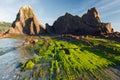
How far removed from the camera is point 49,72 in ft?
187

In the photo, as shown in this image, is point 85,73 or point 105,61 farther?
point 105,61

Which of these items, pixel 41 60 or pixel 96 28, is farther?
pixel 96 28

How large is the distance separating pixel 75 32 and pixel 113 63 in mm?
123154

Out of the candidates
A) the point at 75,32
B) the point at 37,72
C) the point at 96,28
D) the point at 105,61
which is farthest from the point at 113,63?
the point at 75,32

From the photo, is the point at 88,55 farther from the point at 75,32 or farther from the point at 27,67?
the point at 75,32

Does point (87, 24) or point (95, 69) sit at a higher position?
point (87, 24)

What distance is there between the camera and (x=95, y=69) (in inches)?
2397

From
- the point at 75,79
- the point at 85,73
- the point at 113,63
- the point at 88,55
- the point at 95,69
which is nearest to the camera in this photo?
the point at 75,79

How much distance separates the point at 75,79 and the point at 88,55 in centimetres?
3080

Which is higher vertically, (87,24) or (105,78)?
(87,24)

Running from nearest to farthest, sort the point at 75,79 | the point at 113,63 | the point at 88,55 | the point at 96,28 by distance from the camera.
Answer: the point at 75,79, the point at 113,63, the point at 88,55, the point at 96,28

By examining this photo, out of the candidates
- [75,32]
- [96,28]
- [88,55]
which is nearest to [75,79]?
[88,55]

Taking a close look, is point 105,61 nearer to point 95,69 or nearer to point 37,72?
point 95,69

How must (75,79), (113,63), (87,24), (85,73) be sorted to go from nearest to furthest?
(75,79), (85,73), (113,63), (87,24)
